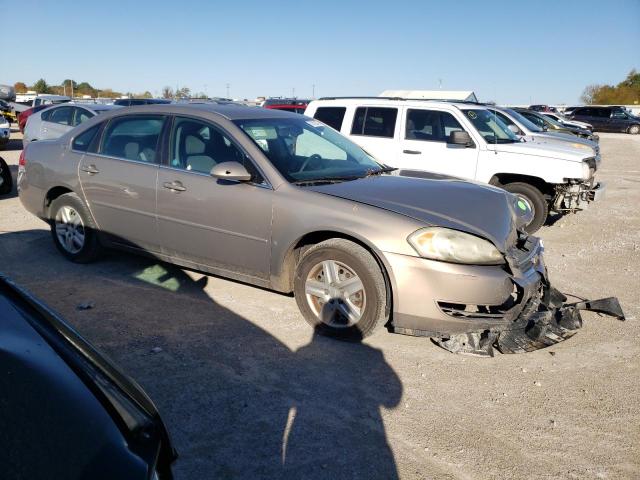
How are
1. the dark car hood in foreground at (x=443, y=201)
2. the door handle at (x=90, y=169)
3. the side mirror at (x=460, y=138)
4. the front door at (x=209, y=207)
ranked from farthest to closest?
the side mirror at (x=460, y=138) < the door handle at (x=90, y=169) < the front door at (x=209, y=207) < the dark car hood in foreground at (x=443, y=201)

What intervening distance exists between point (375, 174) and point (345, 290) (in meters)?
1.30

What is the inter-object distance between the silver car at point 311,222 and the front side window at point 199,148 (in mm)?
13

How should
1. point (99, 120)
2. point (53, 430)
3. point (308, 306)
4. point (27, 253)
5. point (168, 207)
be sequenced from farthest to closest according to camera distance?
point (27, 253), point (99, 120), point (168, 207), point (308, 306), point (53, 430)

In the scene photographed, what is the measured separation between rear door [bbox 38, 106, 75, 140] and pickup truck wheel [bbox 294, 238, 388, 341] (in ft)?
37.0

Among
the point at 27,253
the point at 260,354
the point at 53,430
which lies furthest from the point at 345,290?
the point at 27,253

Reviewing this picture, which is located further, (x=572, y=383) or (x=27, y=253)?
(x=27, y=253)

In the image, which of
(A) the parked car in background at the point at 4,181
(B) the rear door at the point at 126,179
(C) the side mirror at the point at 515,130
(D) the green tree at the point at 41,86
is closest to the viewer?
(B) the rear door at the point at 126,179

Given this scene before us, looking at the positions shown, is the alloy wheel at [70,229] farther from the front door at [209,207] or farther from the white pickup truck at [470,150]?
the white pickup truck at [470,150]

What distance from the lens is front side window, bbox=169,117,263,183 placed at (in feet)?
15.3

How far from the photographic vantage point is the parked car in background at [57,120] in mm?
13273

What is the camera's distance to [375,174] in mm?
4867

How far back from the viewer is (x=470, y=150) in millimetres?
8289

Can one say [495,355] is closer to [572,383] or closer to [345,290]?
[572,383]

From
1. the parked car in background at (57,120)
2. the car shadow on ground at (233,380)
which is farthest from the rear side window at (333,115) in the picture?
the parked car in background at (57,120)
